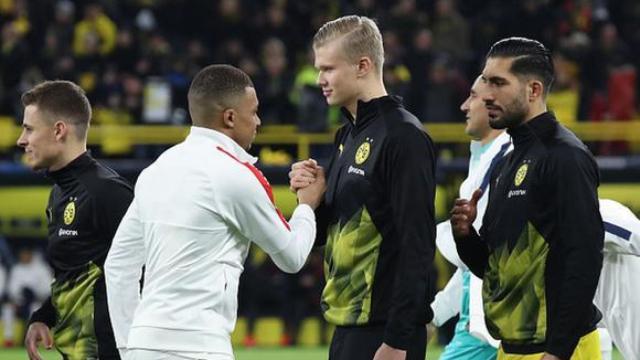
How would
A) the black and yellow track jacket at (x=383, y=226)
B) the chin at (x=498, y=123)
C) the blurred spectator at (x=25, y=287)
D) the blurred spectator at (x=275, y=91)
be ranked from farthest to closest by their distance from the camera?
the blurred spectator at (x=275, y=91) → the blurred spectator at (x=25, y=287) → the chin at (x=498, y=123) → the black and yellow track jacket at (x=383, y=226)

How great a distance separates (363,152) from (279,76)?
1369cm

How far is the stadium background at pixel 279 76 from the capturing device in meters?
17.9

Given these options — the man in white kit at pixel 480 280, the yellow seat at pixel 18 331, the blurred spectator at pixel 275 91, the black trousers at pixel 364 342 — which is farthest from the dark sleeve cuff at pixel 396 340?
the blurred spectator at pixel 275 91

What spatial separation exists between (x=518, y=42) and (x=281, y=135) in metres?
12.8

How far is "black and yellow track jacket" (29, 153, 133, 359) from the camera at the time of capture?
7109mm

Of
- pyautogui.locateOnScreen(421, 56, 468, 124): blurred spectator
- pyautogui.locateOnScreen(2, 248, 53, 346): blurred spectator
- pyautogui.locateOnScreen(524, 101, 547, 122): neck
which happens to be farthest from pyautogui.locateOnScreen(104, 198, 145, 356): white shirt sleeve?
pyautogui.locateOnScreen(421, 56, 468, 124): blurred spectator

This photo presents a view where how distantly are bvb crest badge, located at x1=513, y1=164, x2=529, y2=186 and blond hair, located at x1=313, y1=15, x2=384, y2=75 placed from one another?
852 millimetres

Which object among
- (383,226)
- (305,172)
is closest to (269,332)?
(305,172)

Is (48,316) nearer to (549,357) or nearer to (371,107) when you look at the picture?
(371,107)

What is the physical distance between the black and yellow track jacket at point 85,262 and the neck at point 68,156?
13 centimetres

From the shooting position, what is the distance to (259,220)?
6051 mm

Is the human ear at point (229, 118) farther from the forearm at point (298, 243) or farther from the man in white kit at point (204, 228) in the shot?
the forearm at point (298, 243)

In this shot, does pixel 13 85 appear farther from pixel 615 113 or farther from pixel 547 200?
pixel 547 200

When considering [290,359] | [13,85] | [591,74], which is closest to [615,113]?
[591,74]
